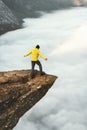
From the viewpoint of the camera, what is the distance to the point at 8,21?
498 ft

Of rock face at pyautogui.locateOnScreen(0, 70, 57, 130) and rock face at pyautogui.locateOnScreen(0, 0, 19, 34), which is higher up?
rock face at pyautogui.locateOnScreen(0, 0, 19, 34)

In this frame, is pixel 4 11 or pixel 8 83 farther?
pixel 4 11

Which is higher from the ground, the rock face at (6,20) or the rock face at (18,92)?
the rock face at (6,20)

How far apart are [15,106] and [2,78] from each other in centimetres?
332

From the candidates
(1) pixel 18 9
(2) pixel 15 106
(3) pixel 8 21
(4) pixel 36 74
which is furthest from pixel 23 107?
(1) pixel 18 9

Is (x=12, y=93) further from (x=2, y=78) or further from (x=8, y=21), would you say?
(x=8, y=21)

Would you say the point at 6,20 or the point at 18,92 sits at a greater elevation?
the point at 6,20

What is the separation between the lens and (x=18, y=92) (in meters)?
45.2

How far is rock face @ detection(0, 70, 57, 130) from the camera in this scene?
44688 millimetres

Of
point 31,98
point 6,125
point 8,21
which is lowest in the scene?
point 6,125

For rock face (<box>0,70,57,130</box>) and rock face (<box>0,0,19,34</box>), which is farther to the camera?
rock face (<box>0,0,19,34</box>)

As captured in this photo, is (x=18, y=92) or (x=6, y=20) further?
(x=6, y=20)

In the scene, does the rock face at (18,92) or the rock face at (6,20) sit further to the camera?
the rock face at (6,20)

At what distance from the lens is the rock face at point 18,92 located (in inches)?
1759
